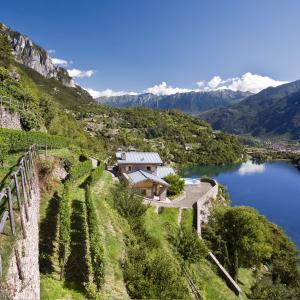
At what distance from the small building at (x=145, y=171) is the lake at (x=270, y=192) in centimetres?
1559

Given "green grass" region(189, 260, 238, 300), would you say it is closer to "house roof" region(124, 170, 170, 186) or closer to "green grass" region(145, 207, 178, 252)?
"green grass" region(145, 207, 178, 252)

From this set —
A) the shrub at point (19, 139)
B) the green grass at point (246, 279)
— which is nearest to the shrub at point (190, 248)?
the green grass at point (246, 279)

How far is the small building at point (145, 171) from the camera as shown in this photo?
5206cm

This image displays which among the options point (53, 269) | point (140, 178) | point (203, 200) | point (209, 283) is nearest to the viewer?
point (53, 269)

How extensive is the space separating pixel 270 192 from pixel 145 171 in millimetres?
72050

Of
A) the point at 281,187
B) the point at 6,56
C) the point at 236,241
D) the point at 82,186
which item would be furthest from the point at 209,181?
the point at 281,187

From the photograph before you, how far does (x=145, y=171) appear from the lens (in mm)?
62156

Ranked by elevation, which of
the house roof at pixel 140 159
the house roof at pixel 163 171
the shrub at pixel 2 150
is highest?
the shrub at pixel 2 150

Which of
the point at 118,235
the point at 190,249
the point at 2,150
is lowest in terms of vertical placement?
the point at 190,249

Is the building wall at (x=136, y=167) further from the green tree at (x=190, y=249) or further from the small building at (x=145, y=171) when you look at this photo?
the green tree at (x=190, y=249)

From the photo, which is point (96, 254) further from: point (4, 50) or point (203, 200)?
point (4, 50)

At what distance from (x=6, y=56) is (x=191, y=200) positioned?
166ft

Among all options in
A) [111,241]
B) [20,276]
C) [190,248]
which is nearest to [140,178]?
[190,248]

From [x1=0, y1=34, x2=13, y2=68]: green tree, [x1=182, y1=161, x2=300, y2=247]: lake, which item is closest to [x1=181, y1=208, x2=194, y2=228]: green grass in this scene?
[x1=182, y1=161, x2=300, y2=247]: lake
